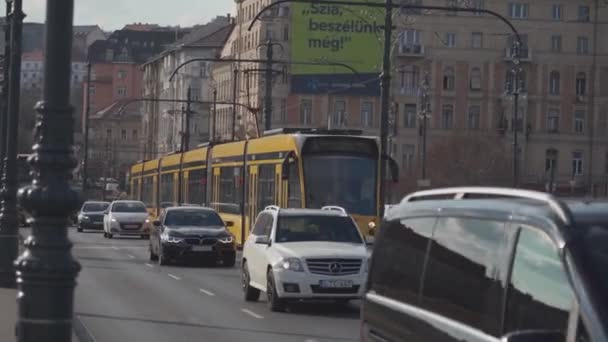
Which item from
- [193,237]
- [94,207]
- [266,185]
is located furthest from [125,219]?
[193,237]

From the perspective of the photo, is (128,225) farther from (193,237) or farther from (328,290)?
(328,290)

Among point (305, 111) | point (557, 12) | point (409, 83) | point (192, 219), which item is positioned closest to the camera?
point (192, 219)

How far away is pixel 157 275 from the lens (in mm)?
29906

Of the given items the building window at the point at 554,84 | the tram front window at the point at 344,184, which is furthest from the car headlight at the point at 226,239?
the building window at the point at 554,84

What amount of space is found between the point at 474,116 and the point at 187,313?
70.5 metres

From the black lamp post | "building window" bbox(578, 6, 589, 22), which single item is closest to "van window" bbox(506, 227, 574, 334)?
the black lamp post

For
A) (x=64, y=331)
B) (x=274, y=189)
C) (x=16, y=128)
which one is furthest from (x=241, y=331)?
(x=274, y=189)

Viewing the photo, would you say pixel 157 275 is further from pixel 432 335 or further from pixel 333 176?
pixel 432 335

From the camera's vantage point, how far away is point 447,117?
90375 mm

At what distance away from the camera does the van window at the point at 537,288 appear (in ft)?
20.4

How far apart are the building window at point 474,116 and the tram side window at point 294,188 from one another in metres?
55.1

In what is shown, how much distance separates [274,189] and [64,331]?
2844 centimetres

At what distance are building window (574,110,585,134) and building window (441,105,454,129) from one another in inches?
319

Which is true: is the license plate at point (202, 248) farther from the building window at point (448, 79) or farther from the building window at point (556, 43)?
the building window at point (448, 79)
